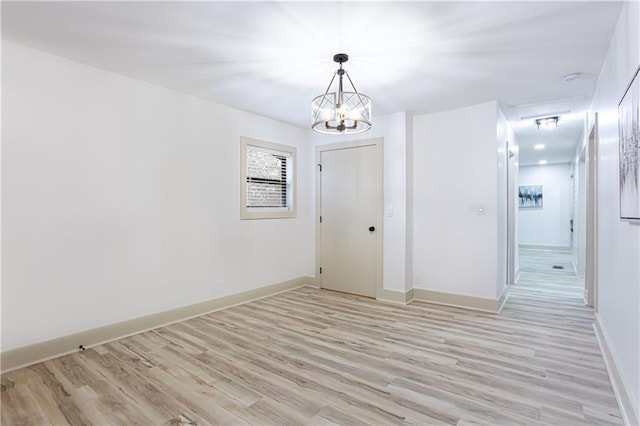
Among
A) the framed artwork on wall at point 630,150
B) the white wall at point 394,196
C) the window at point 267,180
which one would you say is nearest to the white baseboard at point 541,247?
the white wall at point 394,196

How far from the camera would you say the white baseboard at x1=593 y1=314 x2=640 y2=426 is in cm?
179

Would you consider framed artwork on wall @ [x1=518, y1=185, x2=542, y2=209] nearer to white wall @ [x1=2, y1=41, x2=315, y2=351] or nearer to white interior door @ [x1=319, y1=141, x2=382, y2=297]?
white interior door @ [x1=319, y1=141, x2=382, y2=297]

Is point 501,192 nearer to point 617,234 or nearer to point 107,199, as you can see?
point 617,234

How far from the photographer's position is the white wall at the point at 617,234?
1855mm

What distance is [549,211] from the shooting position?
31.6 feet

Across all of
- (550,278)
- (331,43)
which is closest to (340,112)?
(331,43)

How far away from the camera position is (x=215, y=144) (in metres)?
3.95

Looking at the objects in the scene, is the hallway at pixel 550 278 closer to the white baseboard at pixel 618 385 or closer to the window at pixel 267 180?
the white baseboard at pixel 618 385

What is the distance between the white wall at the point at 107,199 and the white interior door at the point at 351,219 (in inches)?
51.8

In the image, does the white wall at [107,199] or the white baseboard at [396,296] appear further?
the white baseboard at [396,296]

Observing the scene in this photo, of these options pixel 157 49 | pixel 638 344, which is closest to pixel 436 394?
pixel 638 344

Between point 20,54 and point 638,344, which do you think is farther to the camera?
point 20,54

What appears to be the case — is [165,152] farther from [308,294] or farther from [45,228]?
[308,294]

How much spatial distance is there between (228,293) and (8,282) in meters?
2.09
